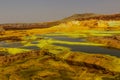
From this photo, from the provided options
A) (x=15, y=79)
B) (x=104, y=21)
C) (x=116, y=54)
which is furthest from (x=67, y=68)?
(x=104, y=21)

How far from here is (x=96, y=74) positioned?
16766 mm

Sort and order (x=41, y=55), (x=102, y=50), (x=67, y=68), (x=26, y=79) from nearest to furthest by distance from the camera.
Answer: (x=26, y=79)
(x=67, y=68)
(x=41, y=55)
(x=102, y=50)

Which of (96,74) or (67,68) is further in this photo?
(67,68)

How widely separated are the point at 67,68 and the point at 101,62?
239 cm

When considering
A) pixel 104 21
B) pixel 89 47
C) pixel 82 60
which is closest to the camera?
pixel 82 60

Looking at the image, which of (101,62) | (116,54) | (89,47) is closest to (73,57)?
(101,62)

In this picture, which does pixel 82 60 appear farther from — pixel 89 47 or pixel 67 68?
pixel 89 47

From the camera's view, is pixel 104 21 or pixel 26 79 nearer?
pixel 26 79

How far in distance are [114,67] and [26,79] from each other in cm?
576

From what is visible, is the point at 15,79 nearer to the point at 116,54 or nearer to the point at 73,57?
the point at 73,57

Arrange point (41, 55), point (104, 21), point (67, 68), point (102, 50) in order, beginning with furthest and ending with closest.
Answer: point (104, 21)
point (102, 50)
point (41, 55)
point (67, 68)

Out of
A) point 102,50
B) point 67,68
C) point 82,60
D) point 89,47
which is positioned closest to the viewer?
point 67,68

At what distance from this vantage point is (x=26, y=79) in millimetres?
16688

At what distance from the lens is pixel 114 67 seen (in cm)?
1764
